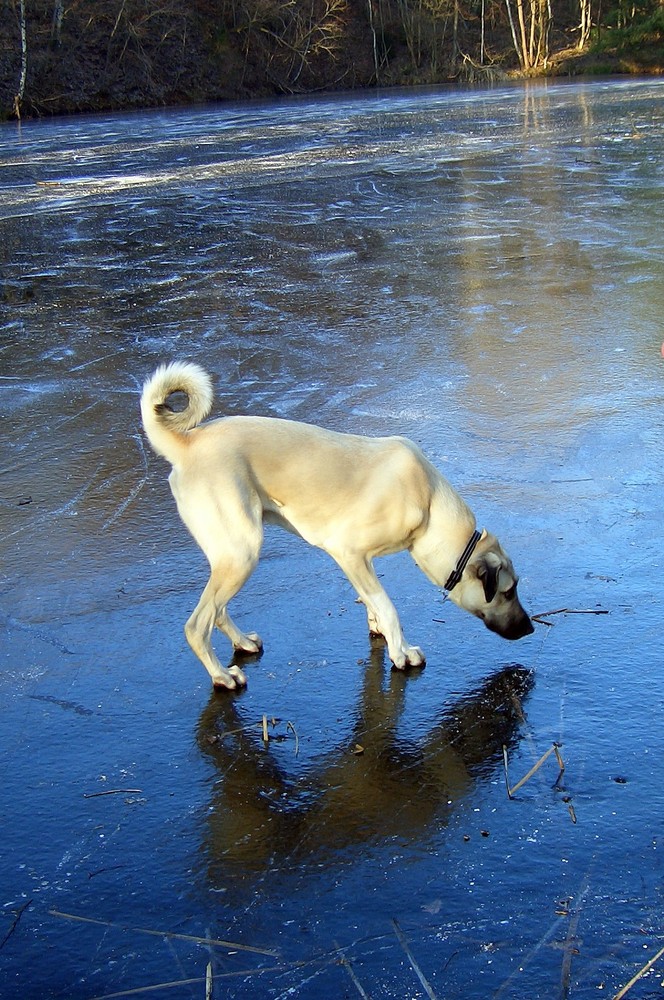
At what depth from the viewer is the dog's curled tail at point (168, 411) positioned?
4.74 meters

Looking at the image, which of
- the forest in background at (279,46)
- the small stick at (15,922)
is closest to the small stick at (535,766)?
the small stick at (15,922)

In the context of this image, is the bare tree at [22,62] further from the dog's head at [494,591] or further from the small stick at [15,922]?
the small stick at [15,922]

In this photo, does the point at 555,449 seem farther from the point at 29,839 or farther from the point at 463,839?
the point at 29,839

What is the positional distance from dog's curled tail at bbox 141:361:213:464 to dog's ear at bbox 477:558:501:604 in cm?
139

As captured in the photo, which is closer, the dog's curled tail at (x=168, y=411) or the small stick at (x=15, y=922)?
the small stick at (x=15, y=922)

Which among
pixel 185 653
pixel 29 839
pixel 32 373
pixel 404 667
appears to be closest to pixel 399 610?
pixel 404 667

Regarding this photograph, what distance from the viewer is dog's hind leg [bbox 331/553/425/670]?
467 cm

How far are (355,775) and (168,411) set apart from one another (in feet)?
5.94

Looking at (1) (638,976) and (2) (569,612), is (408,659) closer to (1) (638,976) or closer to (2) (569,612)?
(2) (569,612)

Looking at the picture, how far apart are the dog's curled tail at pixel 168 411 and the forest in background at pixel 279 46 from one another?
1676 inches

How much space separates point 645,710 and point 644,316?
238 inches

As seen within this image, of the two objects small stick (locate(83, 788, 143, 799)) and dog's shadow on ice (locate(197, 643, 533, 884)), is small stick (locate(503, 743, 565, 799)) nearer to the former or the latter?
dog's shadow on ice (locate(197, 643, 533, 884))

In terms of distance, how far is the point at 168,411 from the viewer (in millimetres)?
4805

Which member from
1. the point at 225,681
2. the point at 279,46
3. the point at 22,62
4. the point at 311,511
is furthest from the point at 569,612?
the point at 279,46
